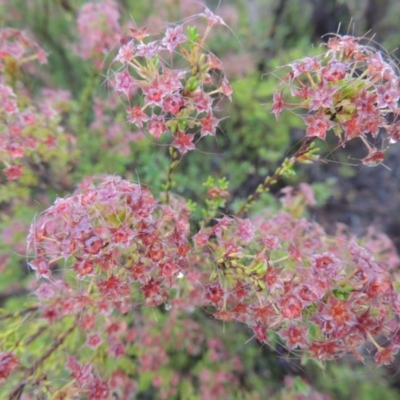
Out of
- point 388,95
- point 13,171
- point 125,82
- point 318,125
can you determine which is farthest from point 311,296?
point 13,171

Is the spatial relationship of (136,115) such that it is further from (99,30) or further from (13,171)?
(99,30)

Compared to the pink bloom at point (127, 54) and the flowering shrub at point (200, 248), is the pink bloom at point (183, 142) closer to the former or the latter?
the flowering shrub at point (200, 248)

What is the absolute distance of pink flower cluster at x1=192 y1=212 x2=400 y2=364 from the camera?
1.26 meters

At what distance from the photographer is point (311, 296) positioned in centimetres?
126

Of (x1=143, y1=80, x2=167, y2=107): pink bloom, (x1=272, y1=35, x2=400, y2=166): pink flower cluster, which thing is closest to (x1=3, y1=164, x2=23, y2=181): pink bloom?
(x1=143, y1=80, x2=167, y2=107): pink bloom

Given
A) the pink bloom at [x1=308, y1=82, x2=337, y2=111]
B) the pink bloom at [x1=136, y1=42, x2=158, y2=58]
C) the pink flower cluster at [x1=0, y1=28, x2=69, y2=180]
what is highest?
the pink bloom at [x1=136, y1=42, x2=158, y2=58]

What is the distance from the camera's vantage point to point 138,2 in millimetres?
Answer: 3545

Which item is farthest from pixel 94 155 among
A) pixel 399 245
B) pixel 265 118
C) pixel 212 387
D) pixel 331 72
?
pixel 399 245

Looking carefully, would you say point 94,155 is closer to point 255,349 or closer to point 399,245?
point 255,349

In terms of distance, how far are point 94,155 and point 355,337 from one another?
2330 mm

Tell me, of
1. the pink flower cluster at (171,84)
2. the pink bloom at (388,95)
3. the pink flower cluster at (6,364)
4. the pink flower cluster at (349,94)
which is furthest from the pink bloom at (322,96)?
the pink flower cluster at (6,364)

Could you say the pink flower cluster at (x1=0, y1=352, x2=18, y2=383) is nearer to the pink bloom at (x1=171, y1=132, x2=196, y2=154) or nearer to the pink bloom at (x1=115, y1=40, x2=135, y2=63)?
the pink bloom at (x1=171, y1=132, x2=196, y2=154)

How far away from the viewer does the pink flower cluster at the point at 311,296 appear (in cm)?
126

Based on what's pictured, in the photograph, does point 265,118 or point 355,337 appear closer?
point 355,337
